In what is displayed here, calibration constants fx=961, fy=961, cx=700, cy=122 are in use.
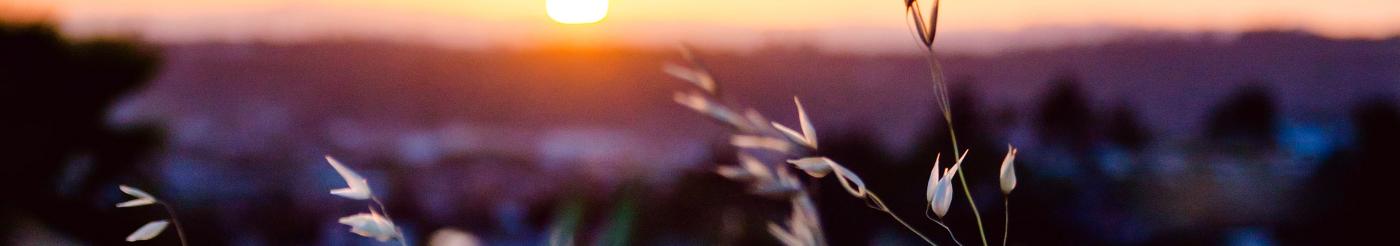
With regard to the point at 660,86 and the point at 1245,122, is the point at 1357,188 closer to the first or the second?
the point at 1245,122

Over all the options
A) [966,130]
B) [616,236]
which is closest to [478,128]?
[616,236]

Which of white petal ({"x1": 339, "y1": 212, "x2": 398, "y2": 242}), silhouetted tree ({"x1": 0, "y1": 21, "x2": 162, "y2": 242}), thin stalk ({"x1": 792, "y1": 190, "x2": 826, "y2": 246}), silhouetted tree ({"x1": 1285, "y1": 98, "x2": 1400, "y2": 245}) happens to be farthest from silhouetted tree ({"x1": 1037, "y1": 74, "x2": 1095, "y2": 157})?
silhouetted tree ({"x1": 0, "y1": 21, "x2": 162, "y2": 242})

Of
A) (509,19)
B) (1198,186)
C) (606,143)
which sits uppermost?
(509,19)

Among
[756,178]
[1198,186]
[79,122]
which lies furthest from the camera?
[79,122]

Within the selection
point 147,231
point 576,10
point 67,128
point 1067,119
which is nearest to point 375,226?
point 147,231

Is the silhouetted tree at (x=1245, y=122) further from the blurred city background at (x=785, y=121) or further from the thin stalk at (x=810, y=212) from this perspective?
the thin stalk at (x=810, y=212)

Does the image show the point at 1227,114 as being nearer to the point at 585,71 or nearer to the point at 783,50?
the point at 783,50
